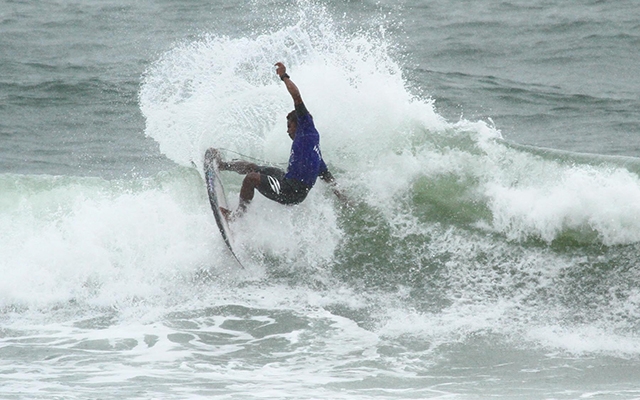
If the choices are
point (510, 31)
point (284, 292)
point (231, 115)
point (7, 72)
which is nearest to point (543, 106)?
point (510, 31)

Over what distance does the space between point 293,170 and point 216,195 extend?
0.90 metres

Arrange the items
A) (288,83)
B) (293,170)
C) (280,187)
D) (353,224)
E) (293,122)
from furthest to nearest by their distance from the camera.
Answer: (353,224), (280,187), (293,170), (293,122), (288,83)

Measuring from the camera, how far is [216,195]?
378 inches

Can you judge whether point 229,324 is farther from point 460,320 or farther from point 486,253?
point 486,253

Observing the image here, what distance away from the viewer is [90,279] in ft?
32.0

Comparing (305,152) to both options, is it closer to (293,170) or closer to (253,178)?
(293,170)

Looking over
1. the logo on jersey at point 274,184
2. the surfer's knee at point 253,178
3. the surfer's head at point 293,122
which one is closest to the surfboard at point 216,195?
the surfer's knee at point 253,178

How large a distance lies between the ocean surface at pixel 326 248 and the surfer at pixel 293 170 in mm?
402

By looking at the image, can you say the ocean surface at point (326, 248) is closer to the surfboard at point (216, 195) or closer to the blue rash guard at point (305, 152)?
the surfboard at point (216, 195)

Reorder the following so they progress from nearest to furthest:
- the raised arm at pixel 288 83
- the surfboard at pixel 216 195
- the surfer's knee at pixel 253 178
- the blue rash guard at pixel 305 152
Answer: the raised arm at pixel 288 83 → the blue rash guard at pixel 305 152 → the surfboard at pixel 216 195 → the surfer's knee at pixel 253 178

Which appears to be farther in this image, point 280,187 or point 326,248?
point 326,248

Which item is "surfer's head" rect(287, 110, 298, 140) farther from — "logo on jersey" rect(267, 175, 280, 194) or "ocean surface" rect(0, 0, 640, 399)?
"ocean surface" rect(0, 0, 640, 399)

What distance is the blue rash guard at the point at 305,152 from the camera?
29.9 feet

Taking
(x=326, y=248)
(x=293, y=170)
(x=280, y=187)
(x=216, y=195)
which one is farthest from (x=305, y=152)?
(x=326, y=248)
